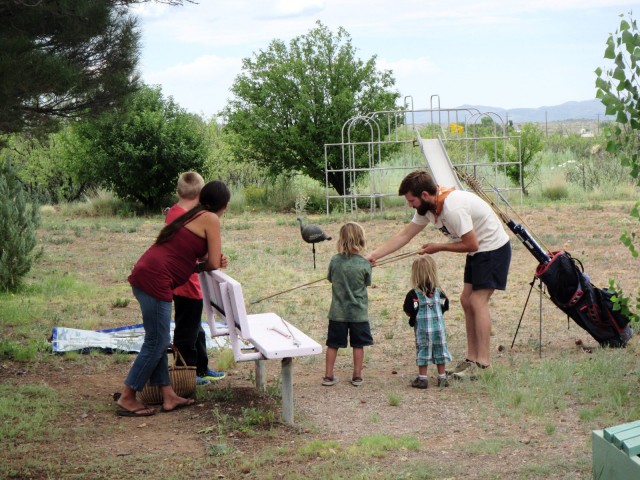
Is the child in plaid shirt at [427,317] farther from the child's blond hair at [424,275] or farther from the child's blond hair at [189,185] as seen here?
the child's blond hair at [189,185]

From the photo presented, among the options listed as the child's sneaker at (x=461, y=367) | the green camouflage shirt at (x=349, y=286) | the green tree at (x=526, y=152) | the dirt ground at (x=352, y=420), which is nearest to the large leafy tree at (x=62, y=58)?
the dirt ground at (x=352, y=420)

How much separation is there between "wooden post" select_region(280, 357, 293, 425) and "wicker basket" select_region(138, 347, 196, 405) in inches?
32.8

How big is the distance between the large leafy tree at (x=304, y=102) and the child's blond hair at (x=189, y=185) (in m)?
13.9

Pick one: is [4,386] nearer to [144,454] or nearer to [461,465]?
[144,454]

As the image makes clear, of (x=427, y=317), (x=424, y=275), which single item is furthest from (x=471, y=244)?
(x=427, y=317)

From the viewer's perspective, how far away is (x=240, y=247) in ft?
47.2

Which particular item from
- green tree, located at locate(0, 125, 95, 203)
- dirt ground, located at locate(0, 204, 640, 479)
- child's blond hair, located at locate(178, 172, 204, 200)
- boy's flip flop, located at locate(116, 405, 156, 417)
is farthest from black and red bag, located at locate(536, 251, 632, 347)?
green tree, located at locate(0, 125, 95, 203)

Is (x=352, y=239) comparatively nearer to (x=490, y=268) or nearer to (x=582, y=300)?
(x=490, y=268)

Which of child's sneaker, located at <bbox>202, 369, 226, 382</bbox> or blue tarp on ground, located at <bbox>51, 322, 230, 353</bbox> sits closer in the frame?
child's sneaker, located at <bbox>202, 369, 226, 382</bbox>

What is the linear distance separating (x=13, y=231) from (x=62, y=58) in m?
3.00

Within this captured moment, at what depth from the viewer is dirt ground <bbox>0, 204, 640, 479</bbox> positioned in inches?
185

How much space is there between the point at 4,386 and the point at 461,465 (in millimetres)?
3531

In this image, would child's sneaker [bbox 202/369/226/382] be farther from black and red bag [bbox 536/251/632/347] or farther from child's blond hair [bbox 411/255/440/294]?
black and red bag [bbox 536/251/632/347]

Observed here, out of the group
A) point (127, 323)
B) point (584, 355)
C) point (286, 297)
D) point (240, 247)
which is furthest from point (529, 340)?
point (240, 247)
